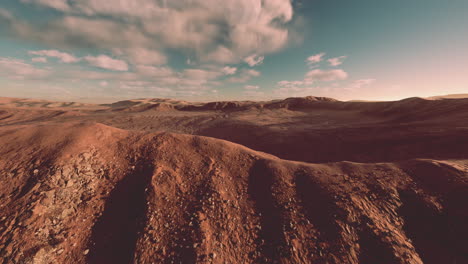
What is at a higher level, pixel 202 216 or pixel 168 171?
pixel 168 171

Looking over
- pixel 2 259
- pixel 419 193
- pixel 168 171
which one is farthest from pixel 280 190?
pixel 2 259

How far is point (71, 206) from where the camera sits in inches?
155

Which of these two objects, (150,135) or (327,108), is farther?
(327,108)

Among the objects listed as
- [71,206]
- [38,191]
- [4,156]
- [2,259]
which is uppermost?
[4,156]

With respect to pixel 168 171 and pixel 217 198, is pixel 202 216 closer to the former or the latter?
pixel 217 198

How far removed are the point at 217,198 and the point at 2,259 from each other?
4.09m

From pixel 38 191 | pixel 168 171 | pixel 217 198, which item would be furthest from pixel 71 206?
pixel 217 198

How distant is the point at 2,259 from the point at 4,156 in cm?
365

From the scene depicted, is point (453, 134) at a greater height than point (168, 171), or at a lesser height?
greater

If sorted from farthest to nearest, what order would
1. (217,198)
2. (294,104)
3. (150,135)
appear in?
(294,104)
(150,135)
(217,198)

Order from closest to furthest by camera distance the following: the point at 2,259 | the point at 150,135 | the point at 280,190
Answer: the point at 2,259 → the point at 280,190 → the point at 150,135

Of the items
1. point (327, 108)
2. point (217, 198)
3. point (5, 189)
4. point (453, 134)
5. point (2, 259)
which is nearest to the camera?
point (2, 259)

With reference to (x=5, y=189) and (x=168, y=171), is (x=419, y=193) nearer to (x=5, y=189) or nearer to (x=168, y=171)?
(x=168, y=171)

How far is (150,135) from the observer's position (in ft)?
22.7
